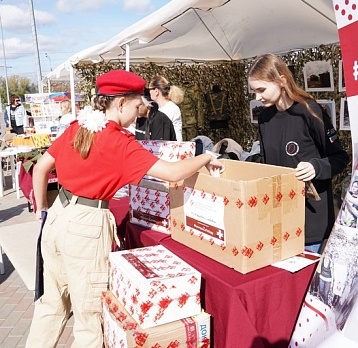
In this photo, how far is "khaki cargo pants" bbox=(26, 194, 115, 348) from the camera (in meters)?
1.87

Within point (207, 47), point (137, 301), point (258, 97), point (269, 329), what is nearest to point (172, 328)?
point (137, 301)

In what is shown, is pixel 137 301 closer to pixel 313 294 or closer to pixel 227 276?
pixel 227 276

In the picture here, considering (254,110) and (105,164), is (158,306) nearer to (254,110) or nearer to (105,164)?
(105,164)

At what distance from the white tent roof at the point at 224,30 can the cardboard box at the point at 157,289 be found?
2.22m

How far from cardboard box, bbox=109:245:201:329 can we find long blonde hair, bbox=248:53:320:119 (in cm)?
94

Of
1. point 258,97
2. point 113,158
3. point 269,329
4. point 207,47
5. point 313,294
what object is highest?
point 207,47

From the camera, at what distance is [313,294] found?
1.29m

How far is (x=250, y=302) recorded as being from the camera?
1.54 meters

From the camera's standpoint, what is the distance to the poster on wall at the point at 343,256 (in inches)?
43.6

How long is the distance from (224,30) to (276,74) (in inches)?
168

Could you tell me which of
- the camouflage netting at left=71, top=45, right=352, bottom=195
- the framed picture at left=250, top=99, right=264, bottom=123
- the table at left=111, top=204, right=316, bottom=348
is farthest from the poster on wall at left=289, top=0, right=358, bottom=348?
the camouflage netting at left=71, top=45, right=352, bottom=195

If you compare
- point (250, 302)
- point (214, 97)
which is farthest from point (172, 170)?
point (214, 97)

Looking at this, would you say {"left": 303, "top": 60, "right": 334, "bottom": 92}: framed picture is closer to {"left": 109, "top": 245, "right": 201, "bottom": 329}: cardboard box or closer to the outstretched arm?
the outstretched arm

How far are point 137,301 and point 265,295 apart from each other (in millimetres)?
498
